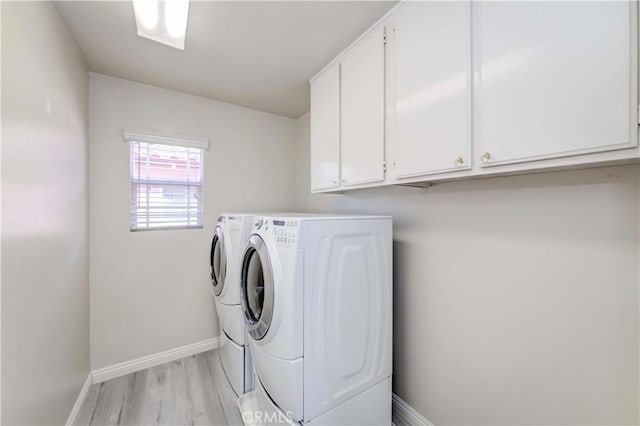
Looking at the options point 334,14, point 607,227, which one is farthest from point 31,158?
point 607,227

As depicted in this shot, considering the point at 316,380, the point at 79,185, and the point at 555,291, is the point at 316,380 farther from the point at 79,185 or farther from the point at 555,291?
the point at 79,185

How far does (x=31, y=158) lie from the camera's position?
3.89 ft

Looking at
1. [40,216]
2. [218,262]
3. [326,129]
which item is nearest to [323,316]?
[218,262]

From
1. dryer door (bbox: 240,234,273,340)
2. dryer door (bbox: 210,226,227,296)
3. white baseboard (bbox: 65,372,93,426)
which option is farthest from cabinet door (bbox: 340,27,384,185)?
white baseboard (bbox: 65,372,93,426)

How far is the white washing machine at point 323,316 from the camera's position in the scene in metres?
1.26

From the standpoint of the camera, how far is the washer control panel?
1.26 m

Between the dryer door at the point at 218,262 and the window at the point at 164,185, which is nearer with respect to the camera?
the dryer door at the point at 218,262

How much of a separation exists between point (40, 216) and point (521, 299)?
231cm

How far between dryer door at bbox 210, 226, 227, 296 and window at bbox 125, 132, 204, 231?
0.55 metres

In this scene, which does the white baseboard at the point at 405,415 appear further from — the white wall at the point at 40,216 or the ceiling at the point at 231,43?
the ceiling at the point at 231,43

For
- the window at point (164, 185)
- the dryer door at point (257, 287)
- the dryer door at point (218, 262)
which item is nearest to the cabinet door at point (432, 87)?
the dryer door at point (257, 287)

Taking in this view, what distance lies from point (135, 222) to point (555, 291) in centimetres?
289

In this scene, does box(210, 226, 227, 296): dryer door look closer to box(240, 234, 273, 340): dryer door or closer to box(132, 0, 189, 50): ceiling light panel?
box(240, 234, 273, 340): dryer door

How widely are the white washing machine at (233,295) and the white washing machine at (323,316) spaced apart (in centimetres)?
27
